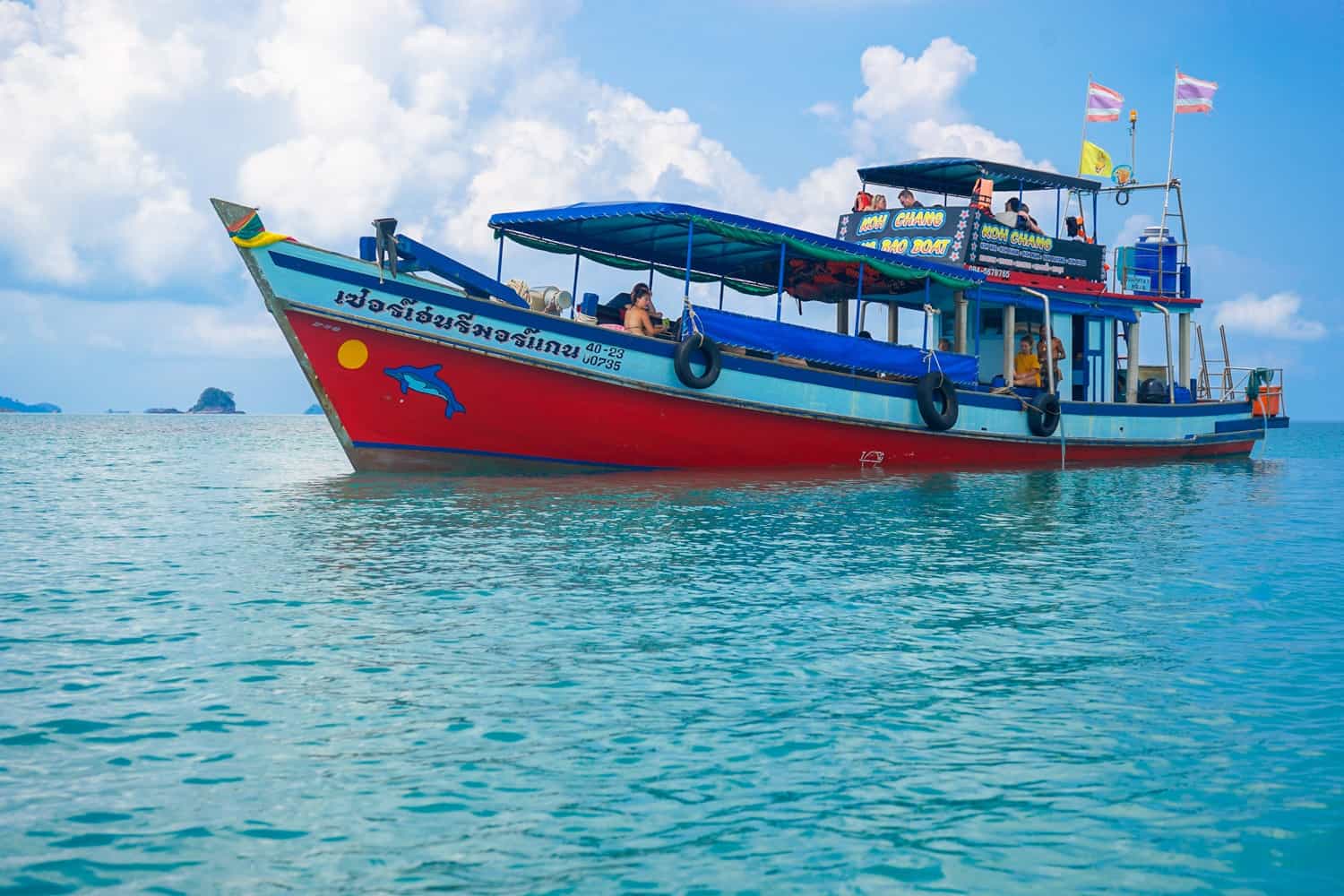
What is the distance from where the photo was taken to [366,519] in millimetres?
12797

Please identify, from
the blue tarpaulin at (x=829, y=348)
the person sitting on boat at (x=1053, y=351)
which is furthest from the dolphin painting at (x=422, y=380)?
the person sitting on boat at (x=1053, y=351)

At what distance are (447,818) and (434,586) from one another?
14.9ft

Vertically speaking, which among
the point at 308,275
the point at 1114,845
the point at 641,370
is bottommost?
the point at 1114,845

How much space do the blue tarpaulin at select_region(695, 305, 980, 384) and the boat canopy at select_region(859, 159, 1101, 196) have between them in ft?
12.4

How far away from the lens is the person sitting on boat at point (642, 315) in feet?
56.3

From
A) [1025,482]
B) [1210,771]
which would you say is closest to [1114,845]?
[1210,771]

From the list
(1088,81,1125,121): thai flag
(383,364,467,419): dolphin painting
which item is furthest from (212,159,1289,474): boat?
(1088,81,1125,121): thai flag

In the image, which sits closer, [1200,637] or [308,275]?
[1200,637]

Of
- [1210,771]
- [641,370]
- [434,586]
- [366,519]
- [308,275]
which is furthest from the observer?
[641,370]

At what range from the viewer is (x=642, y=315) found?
56.6 ft

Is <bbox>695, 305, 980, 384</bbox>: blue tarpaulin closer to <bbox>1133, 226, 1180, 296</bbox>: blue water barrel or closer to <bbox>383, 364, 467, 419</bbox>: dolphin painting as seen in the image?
<bbox>383, 364, 467, 419</bbox>: dolphin painting

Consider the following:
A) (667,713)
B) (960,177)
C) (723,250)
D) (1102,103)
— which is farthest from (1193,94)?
(667,713)

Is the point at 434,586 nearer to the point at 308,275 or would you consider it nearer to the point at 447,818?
the point at 447,818

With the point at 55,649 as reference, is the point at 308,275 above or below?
above
